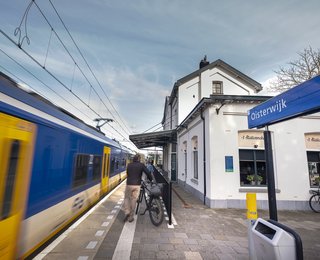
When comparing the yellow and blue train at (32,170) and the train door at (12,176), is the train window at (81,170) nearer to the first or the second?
the yellow and blue train at (32,170)

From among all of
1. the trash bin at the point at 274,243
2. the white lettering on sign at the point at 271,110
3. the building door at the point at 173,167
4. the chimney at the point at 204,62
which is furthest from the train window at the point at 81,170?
the chimney at the point at 204,62

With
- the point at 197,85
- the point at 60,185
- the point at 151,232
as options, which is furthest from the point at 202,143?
the point at 197,85

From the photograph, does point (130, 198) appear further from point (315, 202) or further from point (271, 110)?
point (315, 202)

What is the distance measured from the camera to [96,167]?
689cm

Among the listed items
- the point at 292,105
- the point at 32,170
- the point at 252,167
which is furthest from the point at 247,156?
the point at 32,170

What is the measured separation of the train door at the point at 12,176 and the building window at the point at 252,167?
277 inches

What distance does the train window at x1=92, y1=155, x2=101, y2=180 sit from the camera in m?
6.61

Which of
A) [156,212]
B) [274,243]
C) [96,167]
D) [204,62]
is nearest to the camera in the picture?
[274,243]

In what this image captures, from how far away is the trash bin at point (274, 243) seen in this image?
1.96 meters

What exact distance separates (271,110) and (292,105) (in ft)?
1.71

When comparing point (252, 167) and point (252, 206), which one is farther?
point (252, 167)

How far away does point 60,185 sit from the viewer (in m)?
3.92

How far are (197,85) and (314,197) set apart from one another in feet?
37.2

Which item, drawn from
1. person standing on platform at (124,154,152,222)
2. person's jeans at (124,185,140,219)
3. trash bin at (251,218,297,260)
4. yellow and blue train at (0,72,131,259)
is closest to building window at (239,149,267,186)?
person standing on platform at (124,154,152,222)
